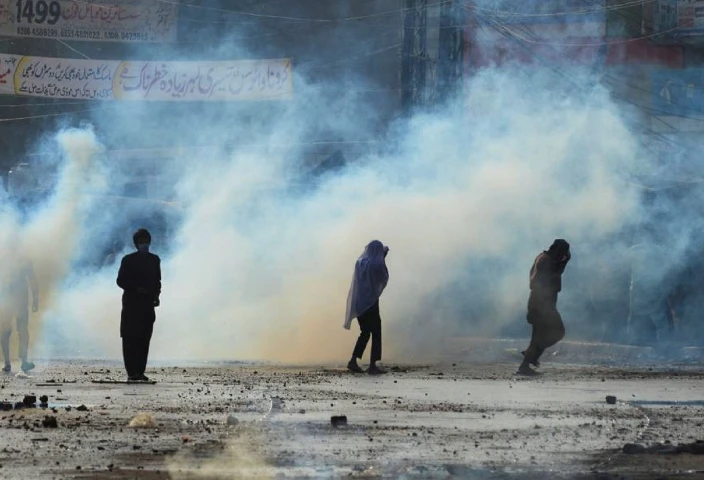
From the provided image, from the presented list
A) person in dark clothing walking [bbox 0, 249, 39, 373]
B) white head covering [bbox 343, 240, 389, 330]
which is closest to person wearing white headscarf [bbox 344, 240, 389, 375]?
white head covering [bbox 343, 240, 389, 330]

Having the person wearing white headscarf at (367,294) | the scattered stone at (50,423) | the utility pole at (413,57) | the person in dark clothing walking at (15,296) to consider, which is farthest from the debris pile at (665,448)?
the utility pole at (413,57)

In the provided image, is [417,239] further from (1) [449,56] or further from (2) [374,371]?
(1) [449,56]

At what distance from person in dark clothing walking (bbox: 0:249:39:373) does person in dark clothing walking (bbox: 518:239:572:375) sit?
547 cm

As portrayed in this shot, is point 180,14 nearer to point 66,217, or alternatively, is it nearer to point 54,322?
point 66,217

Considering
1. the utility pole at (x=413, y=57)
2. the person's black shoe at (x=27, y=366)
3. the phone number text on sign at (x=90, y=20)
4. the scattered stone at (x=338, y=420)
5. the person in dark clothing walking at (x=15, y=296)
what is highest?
the phone number text on sign at (x=90, y=20)

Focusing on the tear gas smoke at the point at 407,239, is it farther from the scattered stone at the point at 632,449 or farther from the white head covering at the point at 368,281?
the scattered stone at the point at 632,449

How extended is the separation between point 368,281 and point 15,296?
12.9 ft

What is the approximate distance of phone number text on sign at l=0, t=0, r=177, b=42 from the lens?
37.8 meters

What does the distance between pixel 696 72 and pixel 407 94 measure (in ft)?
27.6

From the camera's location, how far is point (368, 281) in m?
17.2

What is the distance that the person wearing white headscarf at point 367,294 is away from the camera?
672 inches

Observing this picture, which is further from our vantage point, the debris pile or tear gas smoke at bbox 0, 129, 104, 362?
tear gas smoke at bbox 0, 129, 104, 362

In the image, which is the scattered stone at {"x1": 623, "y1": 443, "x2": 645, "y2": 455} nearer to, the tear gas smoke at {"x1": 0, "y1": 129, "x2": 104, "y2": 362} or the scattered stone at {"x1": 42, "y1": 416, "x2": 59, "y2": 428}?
the scattered stone at {"x1": 42, "y1": 416, "x2": 59, "y2": 428}

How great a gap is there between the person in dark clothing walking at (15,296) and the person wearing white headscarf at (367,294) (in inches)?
139
